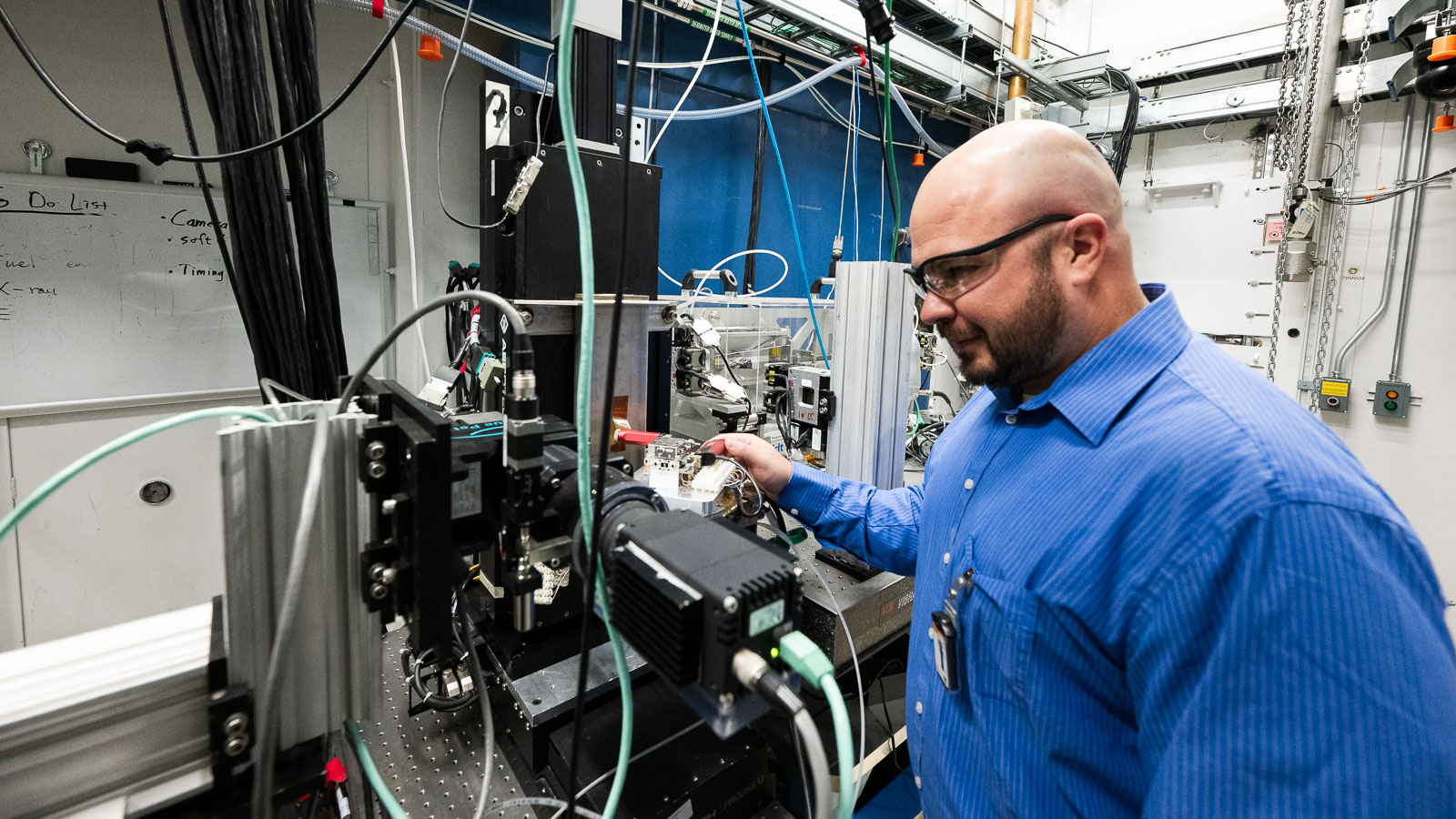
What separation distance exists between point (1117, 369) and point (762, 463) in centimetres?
61

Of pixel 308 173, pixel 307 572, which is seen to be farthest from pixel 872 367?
pixel 308 173

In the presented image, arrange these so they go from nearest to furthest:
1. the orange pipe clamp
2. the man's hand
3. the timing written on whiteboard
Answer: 1. the man's hand
2. the timing written on whiteboard
3. the orange pipe clamp

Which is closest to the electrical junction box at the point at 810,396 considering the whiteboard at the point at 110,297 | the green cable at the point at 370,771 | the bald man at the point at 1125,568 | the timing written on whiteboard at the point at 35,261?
the bald man at the point at 1125,568

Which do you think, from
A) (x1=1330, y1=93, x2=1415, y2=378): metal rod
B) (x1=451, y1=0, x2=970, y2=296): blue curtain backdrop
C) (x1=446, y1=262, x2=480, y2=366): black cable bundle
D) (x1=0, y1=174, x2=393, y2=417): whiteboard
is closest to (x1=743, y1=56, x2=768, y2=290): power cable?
(x1=451, y1=0, x2=970, y2=296): blue curtain backdrop

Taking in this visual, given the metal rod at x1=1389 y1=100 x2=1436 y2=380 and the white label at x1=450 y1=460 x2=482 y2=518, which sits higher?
the metal rod at x1=1389 y1=100 x2=1436 y2=380

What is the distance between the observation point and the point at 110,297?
1827 mm

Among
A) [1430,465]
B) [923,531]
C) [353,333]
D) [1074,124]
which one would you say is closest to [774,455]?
[923,531]

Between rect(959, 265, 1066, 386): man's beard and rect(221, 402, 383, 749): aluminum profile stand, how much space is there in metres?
0.75

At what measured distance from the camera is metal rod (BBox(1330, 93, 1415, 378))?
113 inches

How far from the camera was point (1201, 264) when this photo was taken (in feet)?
11.2

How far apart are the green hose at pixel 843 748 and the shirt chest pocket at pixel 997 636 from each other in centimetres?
38

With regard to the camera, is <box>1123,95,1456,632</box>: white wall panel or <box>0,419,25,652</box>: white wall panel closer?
<box>0,419,25,652</box>: white wall panel

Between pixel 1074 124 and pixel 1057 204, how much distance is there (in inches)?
130

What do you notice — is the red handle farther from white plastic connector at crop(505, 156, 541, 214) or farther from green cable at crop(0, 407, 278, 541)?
green cable at crop(0, 407, 278, 541)
